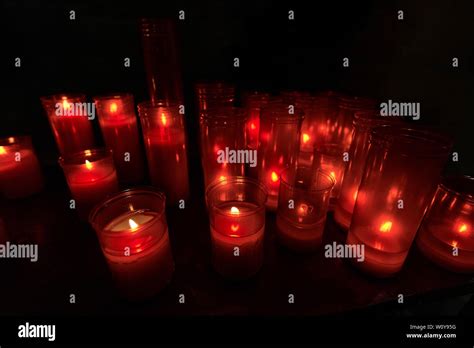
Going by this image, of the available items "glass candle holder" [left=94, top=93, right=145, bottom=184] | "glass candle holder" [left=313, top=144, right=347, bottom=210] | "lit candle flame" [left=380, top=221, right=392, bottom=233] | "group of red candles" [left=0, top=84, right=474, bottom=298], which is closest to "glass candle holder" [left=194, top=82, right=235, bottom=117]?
"group of red candles" [left=0, top=84, right=474, bottom=298]

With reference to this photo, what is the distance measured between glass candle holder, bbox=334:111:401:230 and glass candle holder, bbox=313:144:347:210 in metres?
0.06

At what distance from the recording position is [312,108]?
122cm

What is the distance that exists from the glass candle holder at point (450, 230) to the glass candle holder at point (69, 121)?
1494mm

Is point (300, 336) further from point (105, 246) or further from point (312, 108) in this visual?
point (312, 108)

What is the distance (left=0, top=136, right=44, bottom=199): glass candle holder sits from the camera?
1.10 meters

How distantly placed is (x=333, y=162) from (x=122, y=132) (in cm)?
97

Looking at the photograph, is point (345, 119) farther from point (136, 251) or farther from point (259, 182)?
point (136, 251)

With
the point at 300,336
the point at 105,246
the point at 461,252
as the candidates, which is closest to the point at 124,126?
the point at 105,246

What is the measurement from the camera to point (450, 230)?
0.84 metres

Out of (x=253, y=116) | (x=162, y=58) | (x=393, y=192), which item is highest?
(x=162, y=58)

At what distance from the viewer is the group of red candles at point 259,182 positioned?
28.0 inches

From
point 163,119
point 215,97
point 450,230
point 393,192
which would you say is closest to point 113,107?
point 163,119

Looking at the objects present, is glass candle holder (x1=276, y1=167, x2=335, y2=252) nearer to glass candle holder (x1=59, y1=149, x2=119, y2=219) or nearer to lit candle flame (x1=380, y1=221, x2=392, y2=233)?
lit candle flame (x1=380, y1=221, x2=392, y2=233)

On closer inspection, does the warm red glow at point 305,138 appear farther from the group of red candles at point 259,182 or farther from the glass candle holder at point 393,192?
the glass candle holder at point 393,192
